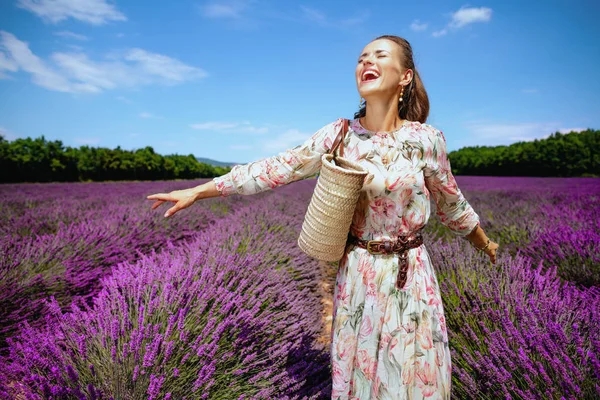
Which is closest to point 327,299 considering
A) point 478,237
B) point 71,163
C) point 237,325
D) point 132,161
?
point 237,325

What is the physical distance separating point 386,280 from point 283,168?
559 mm

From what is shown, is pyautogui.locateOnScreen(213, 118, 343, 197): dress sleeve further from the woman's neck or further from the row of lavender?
the row of lavender

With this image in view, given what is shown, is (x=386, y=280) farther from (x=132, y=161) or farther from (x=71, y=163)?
(x=132, y=161)

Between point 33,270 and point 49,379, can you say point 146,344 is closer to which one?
point 49,379

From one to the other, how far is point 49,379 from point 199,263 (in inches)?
38.2

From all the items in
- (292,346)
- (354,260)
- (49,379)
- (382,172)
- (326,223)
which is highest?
(382,172)

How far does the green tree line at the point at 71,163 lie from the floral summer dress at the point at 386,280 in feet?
160

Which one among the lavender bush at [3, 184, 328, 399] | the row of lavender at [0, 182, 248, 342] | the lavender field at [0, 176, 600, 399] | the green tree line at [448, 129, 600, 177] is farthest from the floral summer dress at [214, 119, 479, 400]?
the green tree line at [448, 129, 600, 177]

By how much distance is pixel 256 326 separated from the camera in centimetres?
163

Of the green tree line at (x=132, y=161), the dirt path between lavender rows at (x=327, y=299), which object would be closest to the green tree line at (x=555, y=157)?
the green tree line at (x=132, y=161)

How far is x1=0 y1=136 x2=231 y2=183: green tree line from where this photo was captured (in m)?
38.7

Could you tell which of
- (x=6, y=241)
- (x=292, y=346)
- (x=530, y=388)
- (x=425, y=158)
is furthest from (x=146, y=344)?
(x=6, y=241)

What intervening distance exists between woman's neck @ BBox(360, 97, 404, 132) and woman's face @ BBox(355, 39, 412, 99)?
1.7 inches

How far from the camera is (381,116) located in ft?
4.03
